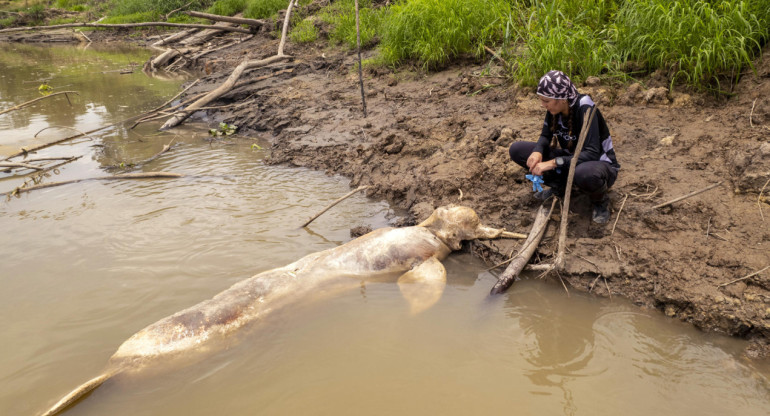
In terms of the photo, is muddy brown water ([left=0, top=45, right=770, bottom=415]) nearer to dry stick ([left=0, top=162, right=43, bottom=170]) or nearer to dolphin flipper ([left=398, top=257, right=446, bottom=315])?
dolphin flipper ([left=398, top=257, right=446, bottom=315])

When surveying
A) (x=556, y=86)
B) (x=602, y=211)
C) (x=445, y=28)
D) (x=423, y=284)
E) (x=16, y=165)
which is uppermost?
(x=445, y=28)

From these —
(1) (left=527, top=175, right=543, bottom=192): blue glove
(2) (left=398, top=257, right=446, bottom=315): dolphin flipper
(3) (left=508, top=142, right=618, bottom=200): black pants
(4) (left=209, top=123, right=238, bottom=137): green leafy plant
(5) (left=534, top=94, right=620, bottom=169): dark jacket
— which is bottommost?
(2) (left=398, top=257, right=446, bottom=315): dolphin flipper

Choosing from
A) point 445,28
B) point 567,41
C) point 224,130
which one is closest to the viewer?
point 567,41

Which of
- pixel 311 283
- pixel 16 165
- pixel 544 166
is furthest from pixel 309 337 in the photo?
pixel 16 165

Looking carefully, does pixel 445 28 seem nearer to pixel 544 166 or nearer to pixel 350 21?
pixel 350 21

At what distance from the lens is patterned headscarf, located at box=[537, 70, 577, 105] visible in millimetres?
3389

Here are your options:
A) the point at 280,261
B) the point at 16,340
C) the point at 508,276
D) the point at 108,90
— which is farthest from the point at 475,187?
the point at 108,90

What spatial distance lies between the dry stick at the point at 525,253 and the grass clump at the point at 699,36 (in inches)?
90.5

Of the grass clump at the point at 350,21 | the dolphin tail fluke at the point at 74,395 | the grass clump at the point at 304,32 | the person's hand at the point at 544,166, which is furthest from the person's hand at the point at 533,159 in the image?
the grass clump at the point at 304,32

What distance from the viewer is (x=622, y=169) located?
156 inches

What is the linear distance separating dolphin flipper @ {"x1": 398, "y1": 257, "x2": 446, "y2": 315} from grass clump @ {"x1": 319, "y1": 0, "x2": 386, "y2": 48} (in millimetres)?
6553

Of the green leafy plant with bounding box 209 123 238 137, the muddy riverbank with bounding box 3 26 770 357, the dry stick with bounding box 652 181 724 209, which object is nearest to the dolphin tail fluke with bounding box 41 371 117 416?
the muddy riverbank with bounding box 3 26 770 357

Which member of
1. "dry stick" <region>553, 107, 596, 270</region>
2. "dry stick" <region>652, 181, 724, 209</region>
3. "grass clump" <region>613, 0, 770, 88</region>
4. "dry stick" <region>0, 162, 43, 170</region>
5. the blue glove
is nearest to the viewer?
"dry stick" <region>553, 107, 596, 270</region>

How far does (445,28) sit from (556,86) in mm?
3955
